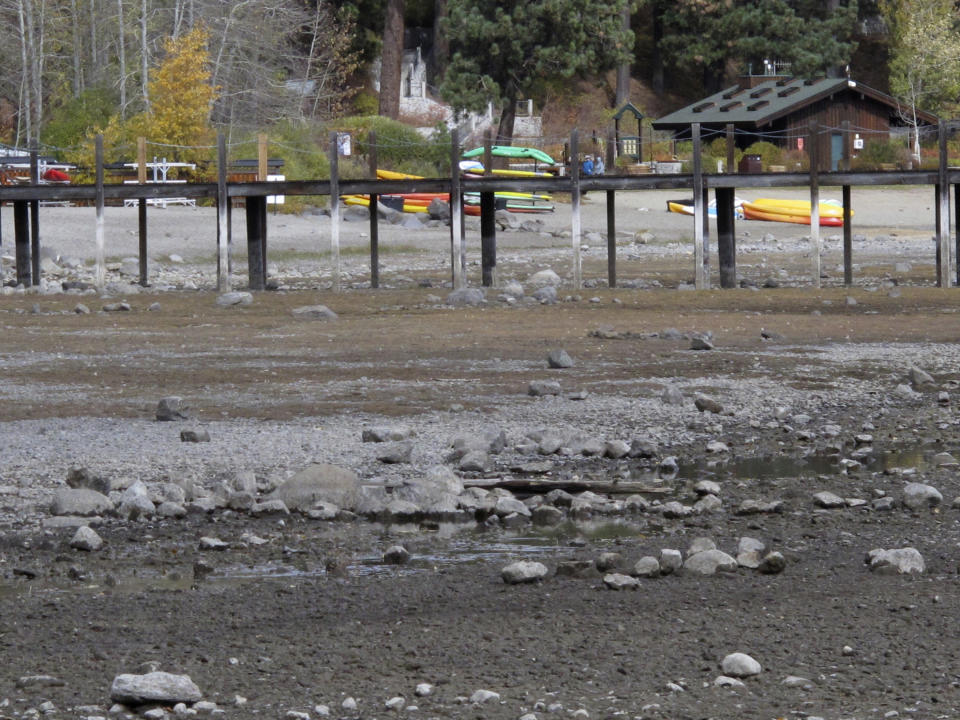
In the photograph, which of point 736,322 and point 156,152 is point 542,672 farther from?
point 156,152

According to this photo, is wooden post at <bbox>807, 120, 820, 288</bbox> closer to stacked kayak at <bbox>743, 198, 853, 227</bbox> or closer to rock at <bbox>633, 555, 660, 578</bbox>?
stacked kayak at <bbox>743, 198, 853, 227</bbox>

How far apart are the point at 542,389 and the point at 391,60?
166 feet

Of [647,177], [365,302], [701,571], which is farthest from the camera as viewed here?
[647,177]

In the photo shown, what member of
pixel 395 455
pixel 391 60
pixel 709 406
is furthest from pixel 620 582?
pixel 391 60

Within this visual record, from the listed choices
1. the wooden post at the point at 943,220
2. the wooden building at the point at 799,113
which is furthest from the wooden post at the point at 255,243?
the wooden building at the point at 799,113

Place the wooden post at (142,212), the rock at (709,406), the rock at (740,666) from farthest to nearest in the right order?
the wooden post at (142,212)
the rock at (709,406)
the rock at (740,666)

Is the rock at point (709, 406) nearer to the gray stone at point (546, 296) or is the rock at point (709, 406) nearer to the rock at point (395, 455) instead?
the rock at point (395, 455)

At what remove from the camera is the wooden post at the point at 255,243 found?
32.9 m

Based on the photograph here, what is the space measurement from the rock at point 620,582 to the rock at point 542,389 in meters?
7.37

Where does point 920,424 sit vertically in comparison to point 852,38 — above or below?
below

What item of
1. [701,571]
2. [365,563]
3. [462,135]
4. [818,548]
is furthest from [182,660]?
[462,135]

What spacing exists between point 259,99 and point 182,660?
51198mm

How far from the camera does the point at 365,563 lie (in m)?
9.91

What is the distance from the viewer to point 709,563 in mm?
9312
